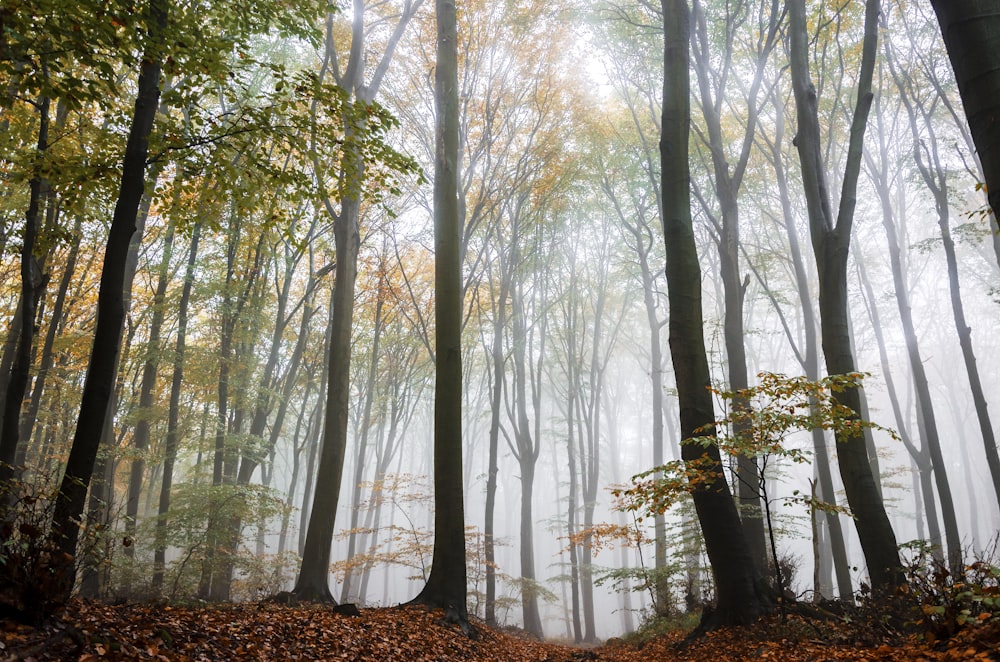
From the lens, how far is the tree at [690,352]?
19.6ft

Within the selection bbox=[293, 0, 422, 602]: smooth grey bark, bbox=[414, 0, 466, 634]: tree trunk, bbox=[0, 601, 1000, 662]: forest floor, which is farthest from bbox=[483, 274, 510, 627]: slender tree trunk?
bbox=[0, 601, 1000, 662]: forest floor

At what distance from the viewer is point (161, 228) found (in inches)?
569

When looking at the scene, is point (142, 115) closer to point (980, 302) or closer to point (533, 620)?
point (533, 620)

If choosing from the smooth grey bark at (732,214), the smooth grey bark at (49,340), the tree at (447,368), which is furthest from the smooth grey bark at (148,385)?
the smooth grey bark at (732,214)

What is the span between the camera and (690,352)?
6488mm

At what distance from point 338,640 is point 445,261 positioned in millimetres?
4947

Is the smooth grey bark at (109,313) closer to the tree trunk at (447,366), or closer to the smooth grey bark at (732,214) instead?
the tree trunk at (447,366)

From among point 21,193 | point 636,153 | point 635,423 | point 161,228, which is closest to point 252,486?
point 21,193

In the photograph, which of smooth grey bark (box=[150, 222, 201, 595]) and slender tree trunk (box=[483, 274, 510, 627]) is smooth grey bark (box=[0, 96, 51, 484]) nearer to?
smooth grey bark (box=[150, 222, 201, 595])

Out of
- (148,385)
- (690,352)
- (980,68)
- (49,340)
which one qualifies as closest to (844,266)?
(690,352)

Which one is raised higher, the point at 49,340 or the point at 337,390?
the point at 49,340

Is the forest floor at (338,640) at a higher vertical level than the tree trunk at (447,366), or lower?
lower

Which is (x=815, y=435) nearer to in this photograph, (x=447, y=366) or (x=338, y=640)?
(x=447, y=366)

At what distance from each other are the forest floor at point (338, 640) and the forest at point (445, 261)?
0.05 m
